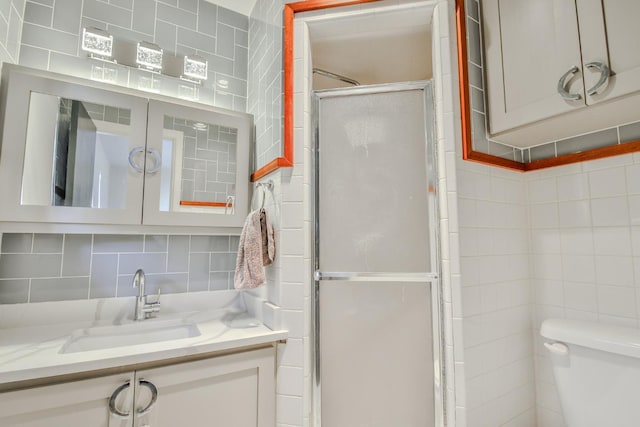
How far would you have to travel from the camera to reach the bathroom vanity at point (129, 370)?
33.8 inches

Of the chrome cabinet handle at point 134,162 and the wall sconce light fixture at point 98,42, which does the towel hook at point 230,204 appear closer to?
the chrome cabinet handle at point 134,162

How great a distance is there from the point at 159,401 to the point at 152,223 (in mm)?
717

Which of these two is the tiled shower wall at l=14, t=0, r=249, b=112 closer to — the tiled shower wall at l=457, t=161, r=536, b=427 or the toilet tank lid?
the tiled shower wall at l=457, t=161, r=536, b=427

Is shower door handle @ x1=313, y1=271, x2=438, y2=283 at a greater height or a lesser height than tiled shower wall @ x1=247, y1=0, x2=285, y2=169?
lesser

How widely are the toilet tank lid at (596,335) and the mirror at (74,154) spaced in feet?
5.94

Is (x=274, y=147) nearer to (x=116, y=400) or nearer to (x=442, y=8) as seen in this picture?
(x=442, y=8)

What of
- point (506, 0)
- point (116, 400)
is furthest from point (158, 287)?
point (506, 0)

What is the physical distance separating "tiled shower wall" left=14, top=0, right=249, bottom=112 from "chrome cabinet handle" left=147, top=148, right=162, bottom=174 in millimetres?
402

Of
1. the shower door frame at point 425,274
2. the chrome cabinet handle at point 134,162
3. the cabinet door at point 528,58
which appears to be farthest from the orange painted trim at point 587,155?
the chrome cabinet handle at point 134,162

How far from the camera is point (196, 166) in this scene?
148 centimetres

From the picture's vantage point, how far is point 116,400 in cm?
93

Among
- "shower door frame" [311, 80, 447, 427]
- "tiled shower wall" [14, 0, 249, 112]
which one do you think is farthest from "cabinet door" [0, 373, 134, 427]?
"tiled shower wall" [14, 0, 249, 112]

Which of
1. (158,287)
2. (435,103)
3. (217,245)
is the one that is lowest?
(158,287)

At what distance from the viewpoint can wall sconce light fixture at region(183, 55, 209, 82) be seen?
158 cm
